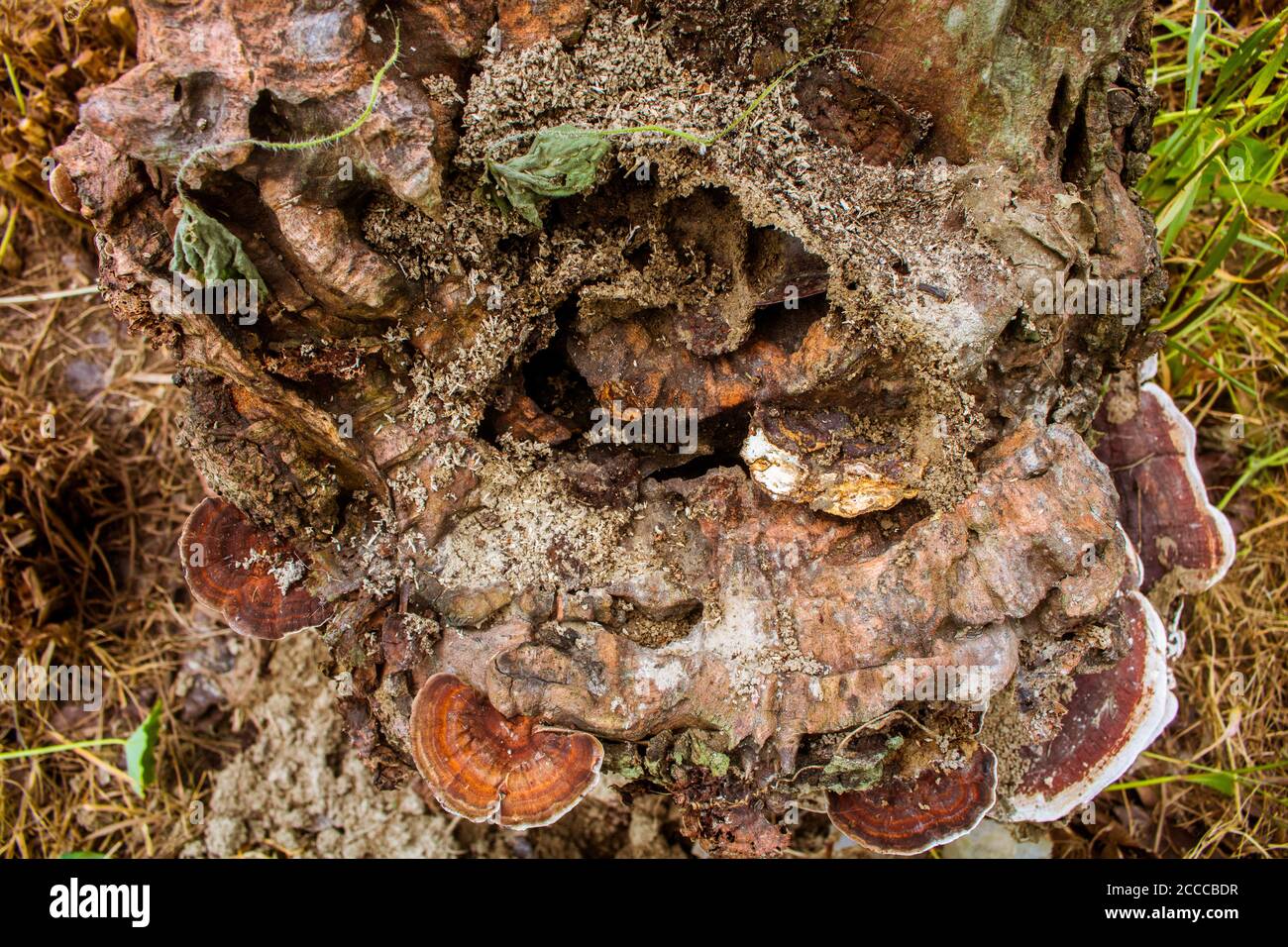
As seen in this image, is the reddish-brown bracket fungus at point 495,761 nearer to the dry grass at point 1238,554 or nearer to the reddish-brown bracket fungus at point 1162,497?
the reddish-brown bracket fungus at point 1162,497

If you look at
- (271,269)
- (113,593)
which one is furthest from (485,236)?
(113,593)

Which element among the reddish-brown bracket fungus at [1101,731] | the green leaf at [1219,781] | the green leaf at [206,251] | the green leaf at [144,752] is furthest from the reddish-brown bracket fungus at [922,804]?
the green leaf at [144,752]

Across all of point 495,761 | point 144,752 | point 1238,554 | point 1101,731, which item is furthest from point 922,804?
point 144,752

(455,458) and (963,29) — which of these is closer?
(963,29)

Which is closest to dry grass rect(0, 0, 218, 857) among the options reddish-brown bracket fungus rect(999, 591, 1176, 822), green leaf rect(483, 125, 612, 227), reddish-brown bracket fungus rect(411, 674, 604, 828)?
reddish-brown bracket fungus rect(411, 674, 604, 828)

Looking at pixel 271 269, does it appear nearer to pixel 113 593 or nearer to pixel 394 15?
pixel 394 15

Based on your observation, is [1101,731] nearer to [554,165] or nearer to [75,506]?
[554,165]
